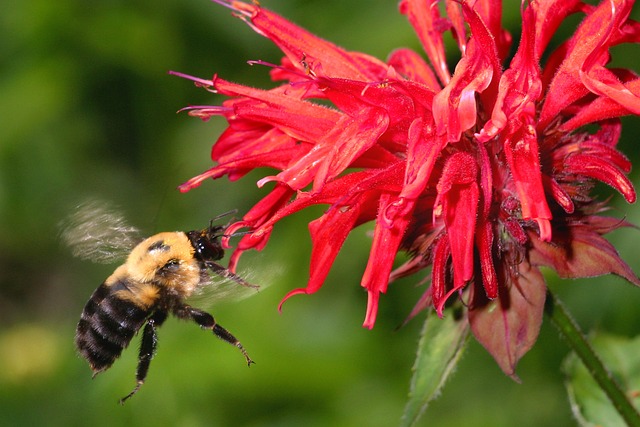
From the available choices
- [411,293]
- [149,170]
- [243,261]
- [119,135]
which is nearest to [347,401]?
[411,293]

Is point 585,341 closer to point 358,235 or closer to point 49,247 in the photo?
point 358,235

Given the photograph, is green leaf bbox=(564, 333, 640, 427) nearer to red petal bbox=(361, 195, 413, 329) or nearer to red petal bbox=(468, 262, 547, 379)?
red petal bbox=(468, 262, 547, 379)

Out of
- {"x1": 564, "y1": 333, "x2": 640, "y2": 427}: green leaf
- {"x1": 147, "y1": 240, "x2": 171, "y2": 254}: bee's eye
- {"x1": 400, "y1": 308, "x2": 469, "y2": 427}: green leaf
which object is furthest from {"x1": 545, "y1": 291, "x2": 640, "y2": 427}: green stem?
{"x1": 147, "y1": 240, "x2": 171, "y2": 254}: bee's eye

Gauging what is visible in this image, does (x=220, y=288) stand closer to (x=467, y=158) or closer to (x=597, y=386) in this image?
(x=467, y=158)

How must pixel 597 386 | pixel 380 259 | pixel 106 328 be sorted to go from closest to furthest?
pixel 380 259
pixel 106 328
pixel 597 386

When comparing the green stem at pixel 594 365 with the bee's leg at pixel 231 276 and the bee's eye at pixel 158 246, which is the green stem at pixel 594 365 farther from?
the bee's eye at pixel 158 246

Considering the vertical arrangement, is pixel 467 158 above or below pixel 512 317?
Answer: above

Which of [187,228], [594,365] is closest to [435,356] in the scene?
[594,365]
